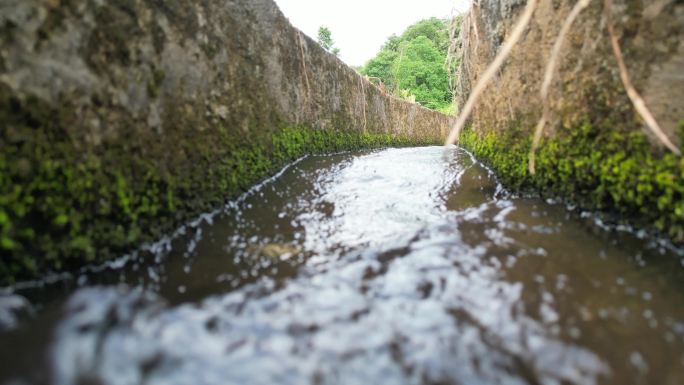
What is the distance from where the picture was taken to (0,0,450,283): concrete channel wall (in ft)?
5.82

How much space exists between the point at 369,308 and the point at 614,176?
1754 millimetres

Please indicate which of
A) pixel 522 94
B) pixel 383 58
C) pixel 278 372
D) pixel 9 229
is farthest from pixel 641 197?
pixel 383 58

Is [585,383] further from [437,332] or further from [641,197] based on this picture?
[641,197]

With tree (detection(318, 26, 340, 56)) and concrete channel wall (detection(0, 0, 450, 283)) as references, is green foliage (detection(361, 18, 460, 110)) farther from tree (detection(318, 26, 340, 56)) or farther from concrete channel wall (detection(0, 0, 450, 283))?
concrete channel wall (detection(0, 0, 450, 283))

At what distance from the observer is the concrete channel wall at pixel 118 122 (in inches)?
69.9

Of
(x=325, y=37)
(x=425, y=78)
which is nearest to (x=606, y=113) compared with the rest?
(x=425, y=78)

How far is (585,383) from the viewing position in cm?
131

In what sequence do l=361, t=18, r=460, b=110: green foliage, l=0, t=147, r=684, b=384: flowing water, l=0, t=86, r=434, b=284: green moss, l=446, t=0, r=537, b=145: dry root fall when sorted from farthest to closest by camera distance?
l=361, t=18, r=460, b=110: green foliage
l=0, t=86, r=434, b=284: green moss
l=446, t=0, r=537, b=145: dry root
l=0, t=147, r=684, b=384: flowing water

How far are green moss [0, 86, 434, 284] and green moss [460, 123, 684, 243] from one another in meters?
2.60

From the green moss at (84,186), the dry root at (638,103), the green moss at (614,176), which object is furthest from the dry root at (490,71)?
the green moss at (84,186)

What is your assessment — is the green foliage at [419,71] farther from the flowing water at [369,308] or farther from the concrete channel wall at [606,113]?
the flowing water at [369,308]

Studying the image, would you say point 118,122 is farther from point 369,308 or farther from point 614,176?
point 614,176

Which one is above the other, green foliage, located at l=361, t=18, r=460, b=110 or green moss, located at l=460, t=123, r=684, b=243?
green foliage, located at l=361, t=18, r=460, b=110

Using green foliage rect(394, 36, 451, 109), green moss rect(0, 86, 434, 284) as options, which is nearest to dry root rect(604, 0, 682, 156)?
green moss rect(0, 86, 434, 284)
